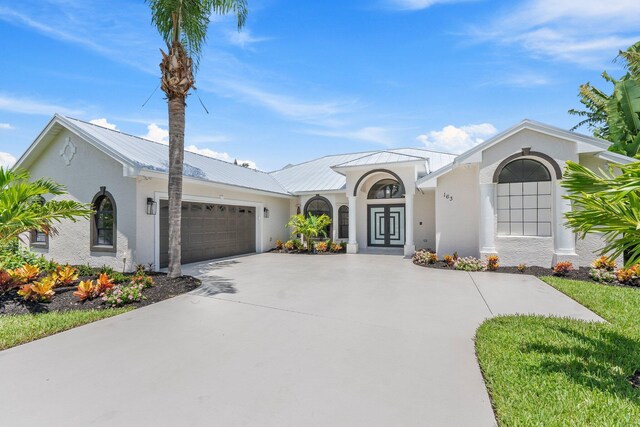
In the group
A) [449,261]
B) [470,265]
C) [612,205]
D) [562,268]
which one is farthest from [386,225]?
[612,205]

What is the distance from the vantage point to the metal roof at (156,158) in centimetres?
1065

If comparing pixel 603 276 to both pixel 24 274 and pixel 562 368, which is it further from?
pixel 24 274

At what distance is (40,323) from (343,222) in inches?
565

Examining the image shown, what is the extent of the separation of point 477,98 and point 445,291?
899 centimetres

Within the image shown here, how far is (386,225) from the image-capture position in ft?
58.5

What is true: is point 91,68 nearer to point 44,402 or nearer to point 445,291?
point 44,402

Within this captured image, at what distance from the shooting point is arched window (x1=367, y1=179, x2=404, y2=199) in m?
17.6

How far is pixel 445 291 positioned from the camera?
26.9 ft

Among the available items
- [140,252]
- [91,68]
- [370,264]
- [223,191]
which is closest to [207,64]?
[91,68]

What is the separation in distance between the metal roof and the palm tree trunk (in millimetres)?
1660

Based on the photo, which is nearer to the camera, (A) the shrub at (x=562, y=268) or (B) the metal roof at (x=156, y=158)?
(A) the shrub at (x=562, y=268)

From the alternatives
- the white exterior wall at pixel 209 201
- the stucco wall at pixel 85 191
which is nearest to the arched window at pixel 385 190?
the white exterior wall at pixel 209 201

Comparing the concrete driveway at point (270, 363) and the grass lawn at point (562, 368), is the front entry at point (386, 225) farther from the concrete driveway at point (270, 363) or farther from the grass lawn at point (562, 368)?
the grass lawn at point (562, 368)

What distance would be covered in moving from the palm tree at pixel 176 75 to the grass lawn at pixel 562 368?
27.2 ft
